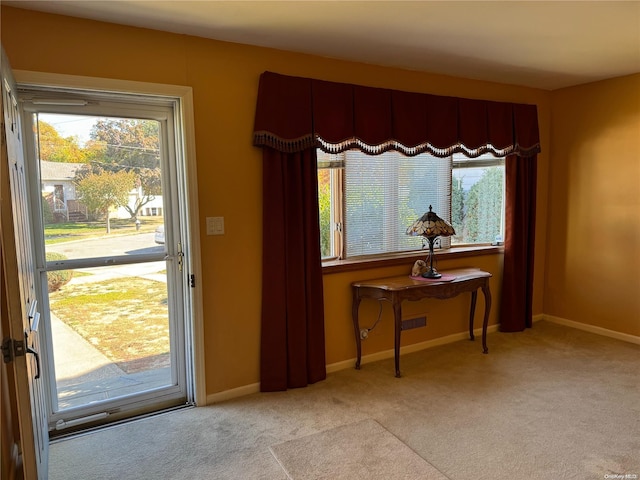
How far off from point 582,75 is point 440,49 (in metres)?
1.67

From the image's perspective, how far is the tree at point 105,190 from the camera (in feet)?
8.71

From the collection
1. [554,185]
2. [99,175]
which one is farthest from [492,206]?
[99,175]

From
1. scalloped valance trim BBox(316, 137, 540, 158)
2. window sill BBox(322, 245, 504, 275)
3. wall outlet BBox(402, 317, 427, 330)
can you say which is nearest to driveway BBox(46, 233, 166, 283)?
window sill BBox(322, 245, 504, 275)

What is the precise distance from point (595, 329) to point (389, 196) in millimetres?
2494

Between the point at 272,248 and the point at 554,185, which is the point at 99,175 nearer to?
the point at 272,248

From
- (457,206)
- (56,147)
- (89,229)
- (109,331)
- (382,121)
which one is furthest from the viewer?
(457,206)

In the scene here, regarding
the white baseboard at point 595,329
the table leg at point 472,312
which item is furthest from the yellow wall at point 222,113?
the white baseboard at point 595,329

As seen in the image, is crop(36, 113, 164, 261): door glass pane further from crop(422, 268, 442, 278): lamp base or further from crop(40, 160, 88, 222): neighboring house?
crop(422, 268, 442, 278): lamp base

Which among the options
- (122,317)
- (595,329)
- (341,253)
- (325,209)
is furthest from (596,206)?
(122,317)

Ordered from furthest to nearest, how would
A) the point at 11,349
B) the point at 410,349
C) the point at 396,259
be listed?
the point at 410,349 → the point at 396,259 → the point at 11,349

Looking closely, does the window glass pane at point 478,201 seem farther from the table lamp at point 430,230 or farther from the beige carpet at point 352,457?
the beige carpet at point 352,457

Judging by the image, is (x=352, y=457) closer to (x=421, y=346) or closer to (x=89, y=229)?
(x=421, y=346)

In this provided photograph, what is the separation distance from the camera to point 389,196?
3.74m

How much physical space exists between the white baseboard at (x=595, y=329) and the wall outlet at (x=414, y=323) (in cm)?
172
